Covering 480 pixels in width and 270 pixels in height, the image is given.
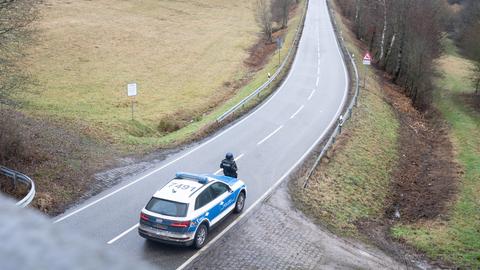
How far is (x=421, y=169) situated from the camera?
25.0 metres

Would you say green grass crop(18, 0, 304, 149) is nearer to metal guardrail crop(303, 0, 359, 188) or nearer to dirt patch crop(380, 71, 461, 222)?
metal guardrail crop(303, 0, 359, 188)

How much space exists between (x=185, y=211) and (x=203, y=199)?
0.95 metres

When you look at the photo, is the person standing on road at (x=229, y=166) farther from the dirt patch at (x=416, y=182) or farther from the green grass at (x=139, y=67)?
the green grass at (x=139, y=67)

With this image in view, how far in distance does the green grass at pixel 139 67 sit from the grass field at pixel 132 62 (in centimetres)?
8

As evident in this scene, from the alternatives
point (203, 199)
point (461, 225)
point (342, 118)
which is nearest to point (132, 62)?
point (342, 118)

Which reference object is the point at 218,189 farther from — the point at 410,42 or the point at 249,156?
the point at 410,42

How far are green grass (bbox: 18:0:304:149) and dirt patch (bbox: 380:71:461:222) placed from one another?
1039 cm

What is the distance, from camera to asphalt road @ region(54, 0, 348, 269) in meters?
13.7

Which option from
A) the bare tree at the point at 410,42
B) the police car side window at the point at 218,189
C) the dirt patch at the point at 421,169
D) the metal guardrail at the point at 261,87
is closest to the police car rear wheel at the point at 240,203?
the police car side window at the point at 218,189

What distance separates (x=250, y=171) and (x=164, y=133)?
8361 mm

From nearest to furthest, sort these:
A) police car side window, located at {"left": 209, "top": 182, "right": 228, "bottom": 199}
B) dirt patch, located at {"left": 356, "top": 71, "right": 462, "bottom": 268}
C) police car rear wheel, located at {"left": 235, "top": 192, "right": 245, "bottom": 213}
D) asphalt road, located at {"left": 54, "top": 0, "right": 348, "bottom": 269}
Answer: asphalt road, located at {"left": 54, "top": 0, "right": 348, "bottom": 269}, police car side window, located at {"left": 209, "top": 182, "right": 228, "bottom": 199}, police car rear wheel, located at {"left": 235, "top": 192, "right": 245, "bottom": 213}, dirt patch, located at {"left": 356, "top": 71, "right": 462, "bottom": 268}

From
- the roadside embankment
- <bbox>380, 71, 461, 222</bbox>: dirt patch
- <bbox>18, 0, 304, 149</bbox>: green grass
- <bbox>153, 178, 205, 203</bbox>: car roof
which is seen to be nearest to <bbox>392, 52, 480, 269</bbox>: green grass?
the roadside embankment

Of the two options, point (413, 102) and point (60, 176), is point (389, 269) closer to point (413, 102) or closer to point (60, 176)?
point (60, 176)

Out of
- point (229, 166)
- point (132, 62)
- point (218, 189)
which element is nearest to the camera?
point (218, 189)
